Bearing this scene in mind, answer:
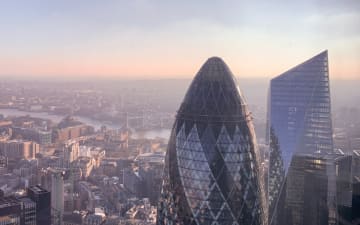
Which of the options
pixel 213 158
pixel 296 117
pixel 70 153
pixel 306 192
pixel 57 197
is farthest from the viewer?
pixel 70 153

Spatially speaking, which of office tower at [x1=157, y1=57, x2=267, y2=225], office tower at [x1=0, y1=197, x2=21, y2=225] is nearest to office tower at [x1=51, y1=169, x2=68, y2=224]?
office tower at [x1=0, y1=197, x2=21, y2=225]

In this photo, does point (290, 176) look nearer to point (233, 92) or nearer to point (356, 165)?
point (356, 165)

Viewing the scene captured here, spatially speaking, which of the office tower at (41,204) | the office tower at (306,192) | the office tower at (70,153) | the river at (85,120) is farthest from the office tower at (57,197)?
the office tower at (306,192)

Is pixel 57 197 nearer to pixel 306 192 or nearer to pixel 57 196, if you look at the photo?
pixel 57 196

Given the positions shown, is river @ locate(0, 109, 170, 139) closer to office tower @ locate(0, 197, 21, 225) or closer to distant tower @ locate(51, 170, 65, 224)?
distant tower @ locate(51, 170, 65, 224)

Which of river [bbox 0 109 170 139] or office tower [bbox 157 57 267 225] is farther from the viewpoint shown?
river [bbox 0 109 170 139]

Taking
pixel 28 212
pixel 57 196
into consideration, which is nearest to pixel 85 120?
pixel 57 196

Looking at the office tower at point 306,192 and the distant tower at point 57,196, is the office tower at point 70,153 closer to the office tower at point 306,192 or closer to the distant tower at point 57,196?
the distant tower at point 57,196
